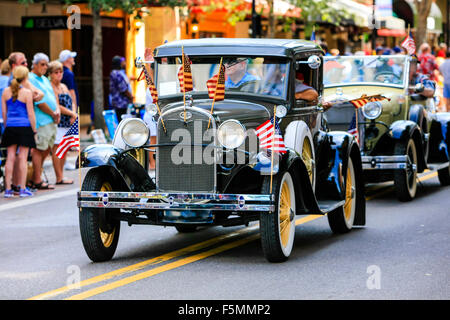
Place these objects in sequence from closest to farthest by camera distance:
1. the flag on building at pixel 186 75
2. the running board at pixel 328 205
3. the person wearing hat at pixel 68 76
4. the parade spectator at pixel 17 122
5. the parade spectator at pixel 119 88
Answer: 1. the flag on building at pixel 186 75
2. the running board at pixel 328 205
3. the parade spectator at pixel 17 122
4. the person wearing hat at pixel 68 76
5. the parade spectator at pixel 119 88

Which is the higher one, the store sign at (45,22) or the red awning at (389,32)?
the red awning at (389,32)

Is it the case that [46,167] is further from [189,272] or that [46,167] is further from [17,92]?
[189,272]

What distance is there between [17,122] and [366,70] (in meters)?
5.24

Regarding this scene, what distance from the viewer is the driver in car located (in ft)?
28.9

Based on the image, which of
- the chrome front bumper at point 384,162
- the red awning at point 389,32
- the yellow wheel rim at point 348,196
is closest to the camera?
the yellow wheel rim at point 348,196

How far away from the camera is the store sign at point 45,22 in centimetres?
2168

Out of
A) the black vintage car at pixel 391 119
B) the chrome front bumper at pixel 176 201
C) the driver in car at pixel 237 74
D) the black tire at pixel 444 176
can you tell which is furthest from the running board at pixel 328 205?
the black tire at pixel 444 176

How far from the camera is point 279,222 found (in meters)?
7.77

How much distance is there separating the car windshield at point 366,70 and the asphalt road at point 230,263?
290 cm

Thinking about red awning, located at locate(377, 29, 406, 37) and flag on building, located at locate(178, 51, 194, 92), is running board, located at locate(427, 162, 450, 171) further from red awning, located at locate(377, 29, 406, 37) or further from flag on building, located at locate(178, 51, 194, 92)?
red awning, located at locate(377, 29, 406, 37)

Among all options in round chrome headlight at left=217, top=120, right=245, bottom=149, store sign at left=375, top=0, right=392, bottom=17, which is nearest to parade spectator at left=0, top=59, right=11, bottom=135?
round chrome headlight at left=217, top=120, right=245, bottom=149

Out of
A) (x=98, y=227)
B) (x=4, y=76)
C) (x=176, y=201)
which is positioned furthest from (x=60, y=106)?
(x=176, y=201)

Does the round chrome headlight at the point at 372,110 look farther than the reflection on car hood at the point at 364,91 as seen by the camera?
No

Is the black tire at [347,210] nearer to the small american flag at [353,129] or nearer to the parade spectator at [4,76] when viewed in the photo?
the small american flag at [353,129]
